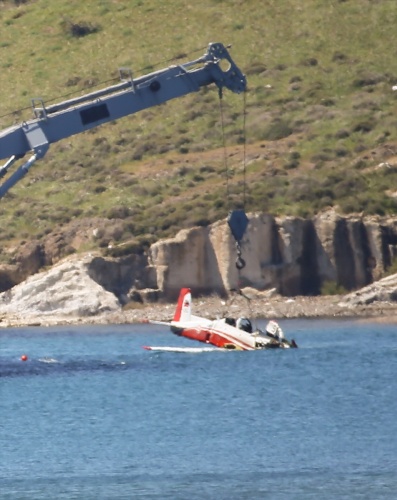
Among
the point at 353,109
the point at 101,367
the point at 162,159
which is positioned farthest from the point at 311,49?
the point at 101,367

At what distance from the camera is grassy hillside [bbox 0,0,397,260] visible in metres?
88.9

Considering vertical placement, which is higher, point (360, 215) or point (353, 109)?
point (353, 109)

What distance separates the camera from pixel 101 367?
181ft

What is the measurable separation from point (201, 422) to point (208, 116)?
7189cm

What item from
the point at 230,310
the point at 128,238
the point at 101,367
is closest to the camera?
the point at 101,367

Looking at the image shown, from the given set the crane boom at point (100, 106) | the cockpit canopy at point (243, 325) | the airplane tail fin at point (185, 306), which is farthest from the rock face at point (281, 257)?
the crane boom at point (100, 106)

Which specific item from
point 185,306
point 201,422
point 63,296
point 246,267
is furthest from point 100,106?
point 63,296

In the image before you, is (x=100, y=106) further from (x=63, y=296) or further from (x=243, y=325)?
(x=63, y=296)

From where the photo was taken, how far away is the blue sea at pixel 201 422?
30.5 m

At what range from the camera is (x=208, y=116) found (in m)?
110

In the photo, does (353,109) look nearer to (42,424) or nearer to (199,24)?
(199,24)

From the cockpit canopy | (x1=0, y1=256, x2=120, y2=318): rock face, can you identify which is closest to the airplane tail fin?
the cockpit canopy

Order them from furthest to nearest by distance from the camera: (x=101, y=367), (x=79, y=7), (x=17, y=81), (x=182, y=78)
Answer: (x=79, y=7)
(x=17, y=81)
(x=101, y=367)
(x=182, y=78)

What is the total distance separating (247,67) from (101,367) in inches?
2515
